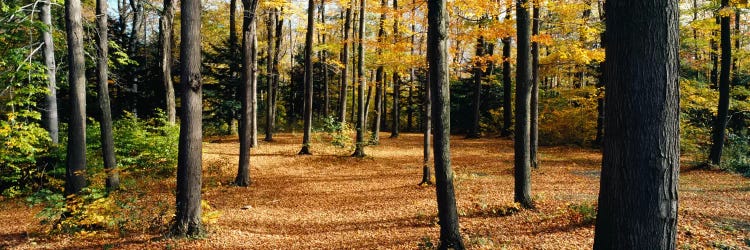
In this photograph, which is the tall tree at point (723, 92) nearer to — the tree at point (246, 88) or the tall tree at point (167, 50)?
the tree at point (246, 88)

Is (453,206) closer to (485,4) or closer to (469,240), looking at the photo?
(469,240)

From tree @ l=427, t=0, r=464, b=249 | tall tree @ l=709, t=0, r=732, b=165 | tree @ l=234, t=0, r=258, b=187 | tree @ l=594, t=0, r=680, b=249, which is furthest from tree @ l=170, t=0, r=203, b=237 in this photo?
tall tree @ l=709, t=0, r=732, b=165

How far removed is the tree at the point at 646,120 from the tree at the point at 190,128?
603 centimetres

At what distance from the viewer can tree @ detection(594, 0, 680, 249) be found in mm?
2457

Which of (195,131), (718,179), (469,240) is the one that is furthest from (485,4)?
(718,179)

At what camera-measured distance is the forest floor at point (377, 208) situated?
660 centimetres

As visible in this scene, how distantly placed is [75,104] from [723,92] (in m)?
17.8

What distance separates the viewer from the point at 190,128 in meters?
6.67

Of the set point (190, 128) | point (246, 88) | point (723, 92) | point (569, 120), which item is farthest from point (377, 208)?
point (569, 120)

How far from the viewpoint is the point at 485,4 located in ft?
33.0

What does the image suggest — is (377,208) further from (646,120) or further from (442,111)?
(646,120)

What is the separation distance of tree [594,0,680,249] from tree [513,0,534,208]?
5.33 metres

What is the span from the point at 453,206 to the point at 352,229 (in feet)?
9.24

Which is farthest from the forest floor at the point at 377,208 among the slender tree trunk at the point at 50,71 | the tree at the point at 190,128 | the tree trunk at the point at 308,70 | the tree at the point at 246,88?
the slender tree trunk at the point at 50,71
